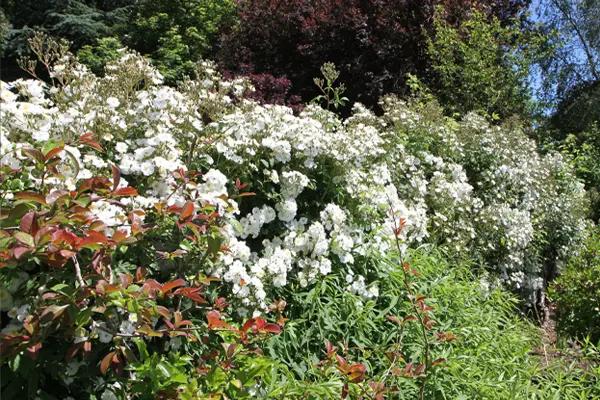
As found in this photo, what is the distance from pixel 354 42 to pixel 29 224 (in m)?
7.94

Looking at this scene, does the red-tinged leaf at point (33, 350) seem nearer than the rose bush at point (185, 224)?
Yes

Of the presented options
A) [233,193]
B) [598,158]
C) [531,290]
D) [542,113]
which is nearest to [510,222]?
[531,290]

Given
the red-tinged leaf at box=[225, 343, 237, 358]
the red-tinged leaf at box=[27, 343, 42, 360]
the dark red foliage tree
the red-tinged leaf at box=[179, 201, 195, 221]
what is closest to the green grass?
the red-tinged leaf at box=[225, 343, 237, 358]

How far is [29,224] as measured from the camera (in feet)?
5.24

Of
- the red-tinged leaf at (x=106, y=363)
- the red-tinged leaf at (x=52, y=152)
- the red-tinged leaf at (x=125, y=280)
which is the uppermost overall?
the red-tinged leaf at (x=52, y=152)

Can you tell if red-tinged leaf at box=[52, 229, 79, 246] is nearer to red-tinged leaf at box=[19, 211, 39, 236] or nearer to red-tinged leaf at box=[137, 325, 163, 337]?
red-tinged leaf at box=[19, 211, 39, 236]

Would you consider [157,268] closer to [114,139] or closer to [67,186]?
[67,186]

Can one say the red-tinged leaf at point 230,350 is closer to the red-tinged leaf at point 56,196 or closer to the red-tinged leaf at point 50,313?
the red-tinged leaf at point 50,313

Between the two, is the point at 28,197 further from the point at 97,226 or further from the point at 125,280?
the point at 125,280

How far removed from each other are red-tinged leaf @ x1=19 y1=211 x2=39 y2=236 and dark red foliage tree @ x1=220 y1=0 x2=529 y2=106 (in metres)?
7.50

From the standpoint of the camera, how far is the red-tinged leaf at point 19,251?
5.03ft

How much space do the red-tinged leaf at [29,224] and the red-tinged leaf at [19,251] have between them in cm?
5

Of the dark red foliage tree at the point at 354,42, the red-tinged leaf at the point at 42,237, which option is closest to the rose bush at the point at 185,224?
the red-tinged leaf at the point at 42,237

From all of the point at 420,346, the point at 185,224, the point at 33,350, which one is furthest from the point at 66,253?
the point at 420,346
